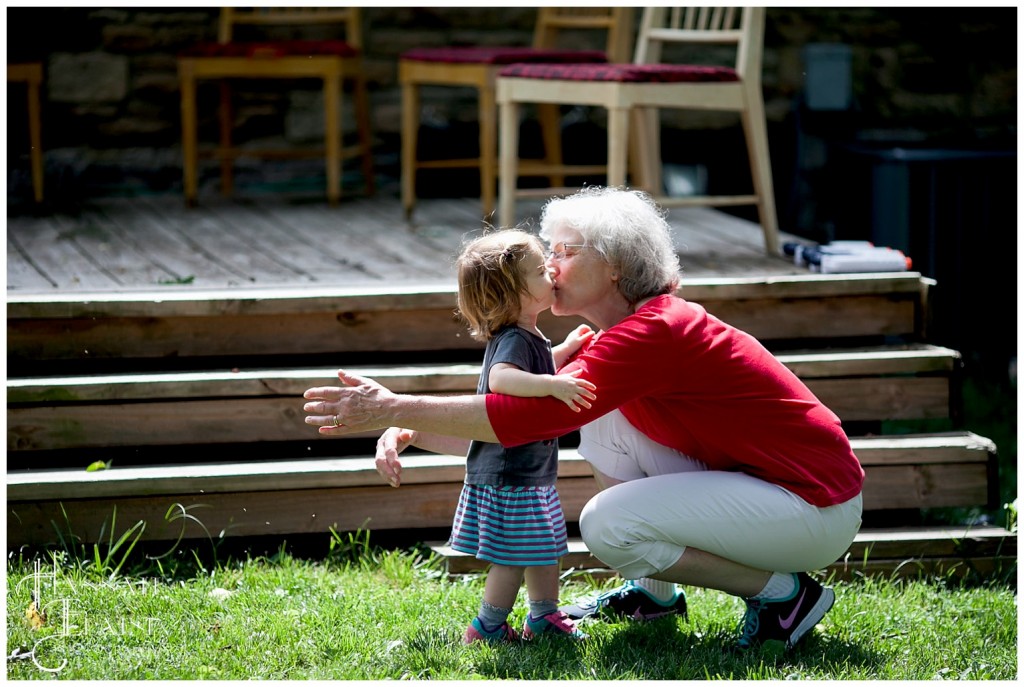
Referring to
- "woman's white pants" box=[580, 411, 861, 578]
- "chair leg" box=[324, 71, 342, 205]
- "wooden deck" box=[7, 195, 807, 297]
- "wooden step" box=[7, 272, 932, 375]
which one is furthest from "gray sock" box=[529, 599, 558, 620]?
"chair leg" box=[324, 71, 342, 205]

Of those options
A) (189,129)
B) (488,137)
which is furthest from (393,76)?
(488,137)

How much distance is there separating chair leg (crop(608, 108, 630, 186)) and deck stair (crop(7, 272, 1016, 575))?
0.75 metres

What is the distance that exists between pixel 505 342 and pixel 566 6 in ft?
10.7

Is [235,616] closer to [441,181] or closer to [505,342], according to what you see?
[505,342]

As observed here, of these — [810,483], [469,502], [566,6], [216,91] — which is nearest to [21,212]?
[216,91]

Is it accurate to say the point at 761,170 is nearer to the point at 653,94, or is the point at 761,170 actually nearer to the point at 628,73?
the point at 653,94

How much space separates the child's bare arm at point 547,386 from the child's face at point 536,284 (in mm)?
145

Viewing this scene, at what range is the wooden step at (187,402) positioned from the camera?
112 inches

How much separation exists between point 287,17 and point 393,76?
0.60 metres

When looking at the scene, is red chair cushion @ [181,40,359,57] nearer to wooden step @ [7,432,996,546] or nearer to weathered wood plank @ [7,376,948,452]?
weathered wood plank @ [7,376,948,452]

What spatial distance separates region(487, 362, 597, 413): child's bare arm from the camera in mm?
2102

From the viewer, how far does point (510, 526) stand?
224 centimetres

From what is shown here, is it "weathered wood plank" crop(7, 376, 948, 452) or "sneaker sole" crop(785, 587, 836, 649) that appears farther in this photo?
"weathered wood plank" crop(7, 376, 948, 452)

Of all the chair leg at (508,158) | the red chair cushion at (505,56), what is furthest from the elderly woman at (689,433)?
the red chair cushion at (505,56)
